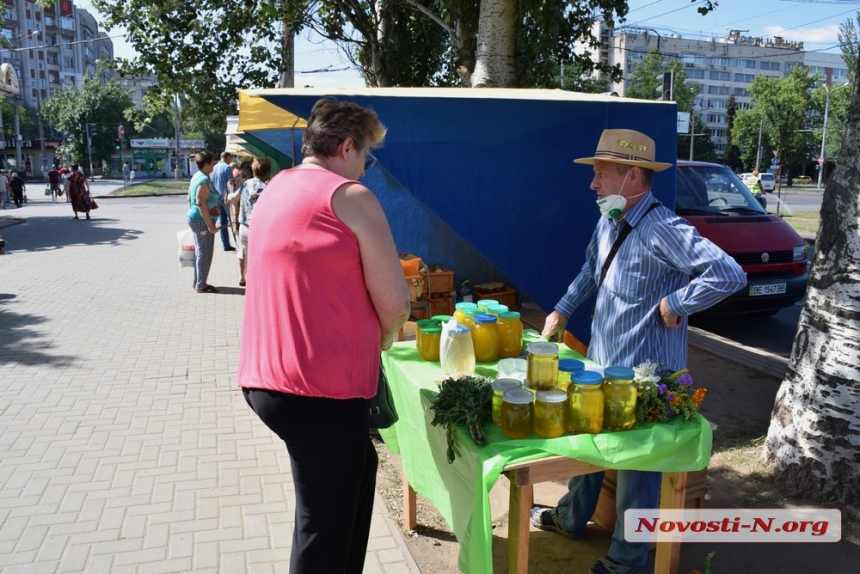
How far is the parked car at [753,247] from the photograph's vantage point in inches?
310

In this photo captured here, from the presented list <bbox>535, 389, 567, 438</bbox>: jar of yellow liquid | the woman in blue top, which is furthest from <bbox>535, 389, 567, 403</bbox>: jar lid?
the woman in blue top

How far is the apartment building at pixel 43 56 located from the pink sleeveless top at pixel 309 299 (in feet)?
246

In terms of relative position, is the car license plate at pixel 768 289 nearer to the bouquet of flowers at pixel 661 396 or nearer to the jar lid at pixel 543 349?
the bouquet of flowers at pixel 661 396

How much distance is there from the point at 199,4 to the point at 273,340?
455 inches

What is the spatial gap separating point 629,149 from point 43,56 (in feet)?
337

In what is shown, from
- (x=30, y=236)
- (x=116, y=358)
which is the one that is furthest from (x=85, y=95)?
(x=116, y=358)

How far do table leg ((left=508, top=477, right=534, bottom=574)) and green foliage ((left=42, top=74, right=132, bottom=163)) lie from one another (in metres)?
56.0

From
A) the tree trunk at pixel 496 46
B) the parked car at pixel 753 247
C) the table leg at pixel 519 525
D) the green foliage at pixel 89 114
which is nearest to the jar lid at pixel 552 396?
the table leg at pixel 519 525

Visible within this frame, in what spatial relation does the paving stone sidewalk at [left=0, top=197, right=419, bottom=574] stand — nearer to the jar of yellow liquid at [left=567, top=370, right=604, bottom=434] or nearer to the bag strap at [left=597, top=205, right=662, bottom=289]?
the jar of yellow liquid at [left=567, top=370, right=604, bottom=434]

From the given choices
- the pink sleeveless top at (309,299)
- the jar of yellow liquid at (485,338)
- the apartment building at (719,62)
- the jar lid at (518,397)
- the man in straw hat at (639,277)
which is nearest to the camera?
the pink sleeveless top at (309,299)

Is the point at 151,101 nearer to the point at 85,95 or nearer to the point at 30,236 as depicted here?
the point at 30,236

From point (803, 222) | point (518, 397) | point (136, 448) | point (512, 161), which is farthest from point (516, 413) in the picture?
point (803, 222)

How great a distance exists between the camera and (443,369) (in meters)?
2.96

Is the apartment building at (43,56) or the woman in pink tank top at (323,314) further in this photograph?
the apartment building at (43,56)
